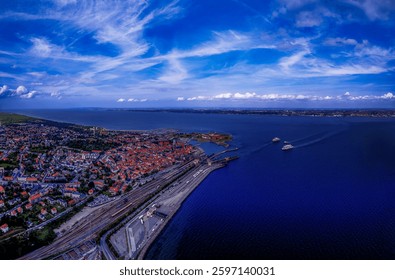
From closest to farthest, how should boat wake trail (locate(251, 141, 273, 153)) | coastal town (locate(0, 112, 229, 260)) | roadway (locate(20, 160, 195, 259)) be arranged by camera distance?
1. roadway (locate(20, 160, 195, 259))
2. coastal town (locate(0, 112, 229, 260))
3. boat wake trail (locate(251, 141, 273, 153))

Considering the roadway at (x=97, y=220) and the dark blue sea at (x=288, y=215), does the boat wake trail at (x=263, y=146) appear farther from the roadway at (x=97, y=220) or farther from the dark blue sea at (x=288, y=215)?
the roadway at (x=97, y=220)

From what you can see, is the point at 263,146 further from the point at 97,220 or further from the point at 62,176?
the point at 97,220

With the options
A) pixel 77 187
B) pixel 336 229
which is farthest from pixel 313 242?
pixel 77 187

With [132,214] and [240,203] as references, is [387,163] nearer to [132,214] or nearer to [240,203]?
[240,203]

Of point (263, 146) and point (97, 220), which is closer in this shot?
point (97, 220)

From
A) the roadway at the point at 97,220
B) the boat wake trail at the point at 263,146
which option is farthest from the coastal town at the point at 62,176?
A: the boat wake trail at the point at 263,146

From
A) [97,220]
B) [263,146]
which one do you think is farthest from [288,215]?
[263,146]

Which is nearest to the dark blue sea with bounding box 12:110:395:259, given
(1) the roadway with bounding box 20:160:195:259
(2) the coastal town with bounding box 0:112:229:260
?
(1) the roadway with bounding box 20:160:195:259

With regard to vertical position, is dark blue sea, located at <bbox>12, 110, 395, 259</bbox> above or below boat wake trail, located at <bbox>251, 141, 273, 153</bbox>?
below

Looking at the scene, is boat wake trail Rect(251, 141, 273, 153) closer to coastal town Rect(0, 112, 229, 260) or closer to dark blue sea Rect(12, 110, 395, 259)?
dark blue sea Rect(12, 110, 395, 259)
